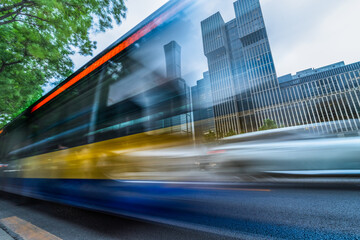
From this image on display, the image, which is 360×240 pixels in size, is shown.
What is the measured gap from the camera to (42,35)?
4891 mm

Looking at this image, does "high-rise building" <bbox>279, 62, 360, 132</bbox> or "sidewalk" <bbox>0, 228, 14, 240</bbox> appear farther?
"high-rise building" <bbox>279, 62, 360, 132</bbox>

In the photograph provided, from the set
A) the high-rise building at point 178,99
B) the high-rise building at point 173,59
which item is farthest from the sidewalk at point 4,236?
the high-rise building at point 173,59

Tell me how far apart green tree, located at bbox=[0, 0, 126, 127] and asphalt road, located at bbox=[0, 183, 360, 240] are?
191 inches

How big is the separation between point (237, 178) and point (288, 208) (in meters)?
1.76

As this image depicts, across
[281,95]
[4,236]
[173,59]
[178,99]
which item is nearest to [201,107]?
[178,99]

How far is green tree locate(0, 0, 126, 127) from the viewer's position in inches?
166

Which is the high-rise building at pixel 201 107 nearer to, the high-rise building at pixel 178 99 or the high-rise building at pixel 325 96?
the high-rise building at pixel 178 99

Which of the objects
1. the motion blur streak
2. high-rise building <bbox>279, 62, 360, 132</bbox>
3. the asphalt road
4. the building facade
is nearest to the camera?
the asphalt road

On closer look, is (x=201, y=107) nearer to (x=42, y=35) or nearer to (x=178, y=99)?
(x=178, y=99)

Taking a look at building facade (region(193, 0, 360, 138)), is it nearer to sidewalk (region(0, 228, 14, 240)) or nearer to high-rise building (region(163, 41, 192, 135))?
high-rise building (region(163, 41, 192, 135))

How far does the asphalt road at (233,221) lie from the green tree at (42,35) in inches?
191

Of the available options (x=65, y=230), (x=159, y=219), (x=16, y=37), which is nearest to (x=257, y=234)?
(x=159, y=219)

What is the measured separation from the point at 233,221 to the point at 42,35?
6986mm

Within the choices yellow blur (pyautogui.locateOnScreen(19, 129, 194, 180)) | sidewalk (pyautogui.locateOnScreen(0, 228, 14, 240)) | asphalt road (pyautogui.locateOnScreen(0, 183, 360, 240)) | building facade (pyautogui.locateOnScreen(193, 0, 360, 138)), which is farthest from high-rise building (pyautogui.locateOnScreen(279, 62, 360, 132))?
sidewalk (pyautogui.locateOnScreen(0, 228, 14, 240))
